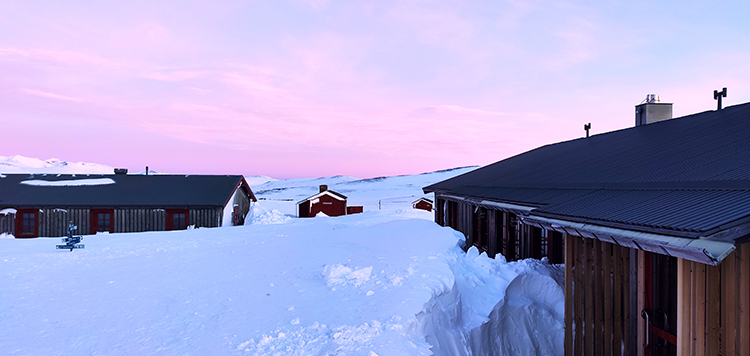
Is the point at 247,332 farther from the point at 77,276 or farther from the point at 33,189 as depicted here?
the point at 33,189

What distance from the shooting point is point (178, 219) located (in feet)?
71.5

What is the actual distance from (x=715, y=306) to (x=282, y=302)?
5922mm

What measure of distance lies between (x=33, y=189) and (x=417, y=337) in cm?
2714

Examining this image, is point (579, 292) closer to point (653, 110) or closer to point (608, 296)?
point (608, 296)

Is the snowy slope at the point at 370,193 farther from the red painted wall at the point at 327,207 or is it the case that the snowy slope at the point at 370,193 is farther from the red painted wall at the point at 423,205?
the red painted wall at the point at 327,207

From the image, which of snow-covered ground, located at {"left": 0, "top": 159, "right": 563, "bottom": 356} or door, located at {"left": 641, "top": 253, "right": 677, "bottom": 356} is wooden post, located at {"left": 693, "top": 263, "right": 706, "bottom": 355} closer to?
door, located at {"left": 641, "top": 253, "right": 677, "bottom": 356}

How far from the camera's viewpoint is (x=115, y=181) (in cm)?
2489

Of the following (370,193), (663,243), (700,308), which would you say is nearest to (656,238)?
(663,243)

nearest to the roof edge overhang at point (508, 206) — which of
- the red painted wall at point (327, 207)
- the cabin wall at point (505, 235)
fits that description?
the cabin wall at point (505, 235)

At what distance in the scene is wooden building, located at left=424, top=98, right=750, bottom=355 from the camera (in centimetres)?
373

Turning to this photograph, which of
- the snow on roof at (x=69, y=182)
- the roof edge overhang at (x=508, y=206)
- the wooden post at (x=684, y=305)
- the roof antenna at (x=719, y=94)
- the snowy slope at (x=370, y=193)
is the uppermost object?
the roof antenna at (x=719, y=94)

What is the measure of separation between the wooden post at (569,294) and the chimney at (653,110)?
11.2 meters

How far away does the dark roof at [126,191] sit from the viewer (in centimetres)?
2141

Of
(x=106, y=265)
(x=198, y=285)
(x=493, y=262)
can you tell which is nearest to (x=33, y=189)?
(x=106, y=265)
